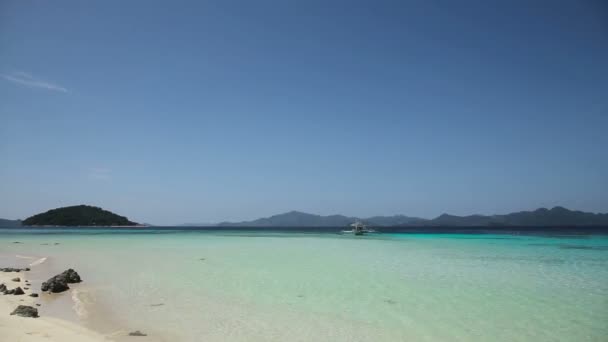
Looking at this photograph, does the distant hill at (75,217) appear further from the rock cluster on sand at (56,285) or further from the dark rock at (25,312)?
the dark rock at (25,312)

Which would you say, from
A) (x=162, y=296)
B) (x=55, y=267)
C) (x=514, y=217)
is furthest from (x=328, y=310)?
(x=514, y=217)

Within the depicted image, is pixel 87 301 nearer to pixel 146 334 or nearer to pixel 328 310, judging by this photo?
pixel 146 334

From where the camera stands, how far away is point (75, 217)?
123500 mm

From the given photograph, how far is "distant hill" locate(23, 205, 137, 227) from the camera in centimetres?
12169

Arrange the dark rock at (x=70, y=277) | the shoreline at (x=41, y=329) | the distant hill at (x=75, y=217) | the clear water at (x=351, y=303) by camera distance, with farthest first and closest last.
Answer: the distant hill at (x=75, y=217)
the dark rock at (x=70, y=277)
the clear water at (x=351, y=303)
the shoreline at (x=41, y=329)

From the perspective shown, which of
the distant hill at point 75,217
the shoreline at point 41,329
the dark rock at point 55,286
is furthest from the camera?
the distant hill at point 75,217

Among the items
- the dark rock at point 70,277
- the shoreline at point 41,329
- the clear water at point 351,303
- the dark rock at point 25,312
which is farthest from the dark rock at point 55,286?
the dark rock at point 25,312

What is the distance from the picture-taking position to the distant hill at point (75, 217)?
399 ft

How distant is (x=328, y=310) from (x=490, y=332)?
3.34 meters

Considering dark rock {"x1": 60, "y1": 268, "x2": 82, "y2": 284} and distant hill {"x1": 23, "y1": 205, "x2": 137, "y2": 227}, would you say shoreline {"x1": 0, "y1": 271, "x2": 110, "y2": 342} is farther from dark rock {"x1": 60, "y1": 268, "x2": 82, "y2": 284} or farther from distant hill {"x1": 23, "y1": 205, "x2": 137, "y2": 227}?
distant hill {"x1": 23, "y1": 205, "x2": 137, "y2": 227}

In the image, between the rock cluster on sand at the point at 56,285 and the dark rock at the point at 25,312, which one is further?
the rock cluster on sand at the point at 56,285

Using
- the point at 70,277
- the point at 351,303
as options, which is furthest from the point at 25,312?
the point at 351,303

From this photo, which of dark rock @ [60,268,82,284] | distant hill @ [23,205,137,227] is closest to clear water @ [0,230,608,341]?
dark rock @ [60,268,82,284]

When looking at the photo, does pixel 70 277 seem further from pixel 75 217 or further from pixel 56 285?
pixel 75 217
